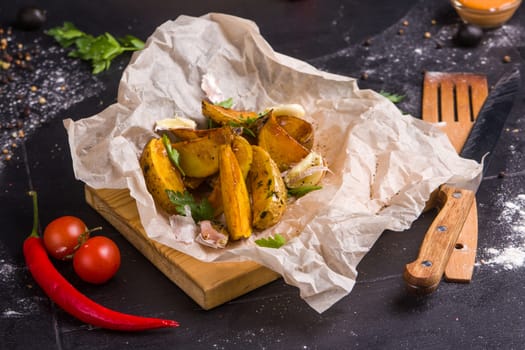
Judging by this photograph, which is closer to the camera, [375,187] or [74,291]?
[74,291]

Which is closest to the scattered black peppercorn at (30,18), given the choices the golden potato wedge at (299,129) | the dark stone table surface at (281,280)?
the dark stone table surface at (281,280)

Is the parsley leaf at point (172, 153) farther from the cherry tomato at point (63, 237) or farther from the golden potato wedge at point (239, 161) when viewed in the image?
the cherry tomato at point (63, 237)

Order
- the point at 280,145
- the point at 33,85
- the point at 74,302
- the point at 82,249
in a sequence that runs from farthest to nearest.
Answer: the point at 33,85 → the point at 280,145 → the point at 82,249 → the point at 74,302

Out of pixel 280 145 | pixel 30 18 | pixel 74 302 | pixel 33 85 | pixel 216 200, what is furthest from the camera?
pixel 30 18

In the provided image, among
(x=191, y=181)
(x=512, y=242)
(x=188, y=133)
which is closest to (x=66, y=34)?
(x=188, y=133)

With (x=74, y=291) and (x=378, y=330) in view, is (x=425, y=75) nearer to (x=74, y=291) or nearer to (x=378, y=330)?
(x=378, y=330)

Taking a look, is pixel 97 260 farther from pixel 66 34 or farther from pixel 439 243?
pixel 66 34

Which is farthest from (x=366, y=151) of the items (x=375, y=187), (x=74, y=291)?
(x=74, y=291)

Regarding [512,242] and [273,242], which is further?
[512,242]
